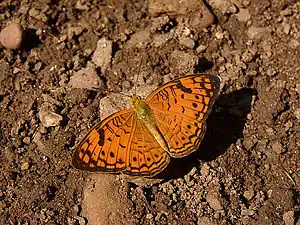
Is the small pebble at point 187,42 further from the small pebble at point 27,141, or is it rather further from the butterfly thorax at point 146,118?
the small pebble at point 27,141

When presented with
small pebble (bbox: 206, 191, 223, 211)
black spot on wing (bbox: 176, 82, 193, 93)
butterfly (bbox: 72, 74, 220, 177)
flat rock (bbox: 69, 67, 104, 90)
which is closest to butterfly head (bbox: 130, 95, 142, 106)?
butterfly (bbox: 72, 74, 220, 177)

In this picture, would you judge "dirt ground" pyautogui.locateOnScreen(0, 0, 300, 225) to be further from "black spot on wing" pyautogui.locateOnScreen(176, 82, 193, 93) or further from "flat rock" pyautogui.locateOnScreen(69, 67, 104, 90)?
"black spot on wing" pyautogui.locateOnScreen(176, 82, 193, 93)

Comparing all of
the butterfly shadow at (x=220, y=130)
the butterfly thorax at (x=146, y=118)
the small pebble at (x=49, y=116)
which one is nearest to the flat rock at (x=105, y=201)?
the butterfly shadow at (x=220, y=130)

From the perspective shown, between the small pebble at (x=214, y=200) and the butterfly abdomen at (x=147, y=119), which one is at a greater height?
the butterfly abdomen at (x=147, y=119)

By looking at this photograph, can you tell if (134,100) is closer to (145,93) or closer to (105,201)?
(145,93)

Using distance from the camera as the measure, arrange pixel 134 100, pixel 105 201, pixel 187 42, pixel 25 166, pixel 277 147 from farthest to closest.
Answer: pixel 187 42 → pixel 277 147 → pixel 25 166 → pixel 134 100 → pixel 105 201

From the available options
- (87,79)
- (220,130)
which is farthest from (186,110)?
(87,79)

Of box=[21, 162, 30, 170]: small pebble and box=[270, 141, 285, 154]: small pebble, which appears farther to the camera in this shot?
box=[270, 141, 285, 154]: small pebble
